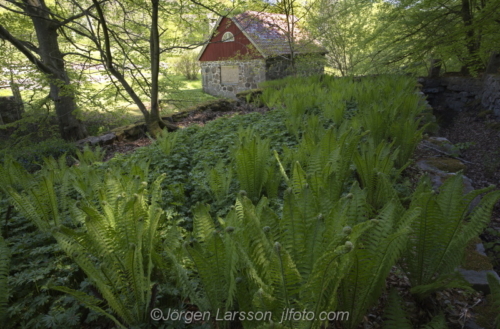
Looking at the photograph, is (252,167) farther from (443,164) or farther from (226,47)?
(226,47)

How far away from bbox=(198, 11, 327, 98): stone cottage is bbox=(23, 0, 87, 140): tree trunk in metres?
6.38

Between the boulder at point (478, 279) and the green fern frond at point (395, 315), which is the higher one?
the green fern frond at point (395, 315)

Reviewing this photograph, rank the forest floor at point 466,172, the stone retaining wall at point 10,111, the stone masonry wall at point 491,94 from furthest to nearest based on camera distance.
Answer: the stone retaining wall at point 10,111 < the stone masonry wall at point 491,94 < the forest floor at point 466,172

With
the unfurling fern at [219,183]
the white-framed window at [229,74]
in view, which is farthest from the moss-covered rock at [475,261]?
the white-framed window at [229,74]

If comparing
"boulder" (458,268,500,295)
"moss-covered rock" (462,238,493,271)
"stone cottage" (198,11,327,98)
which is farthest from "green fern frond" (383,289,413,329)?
"stone cottage" (198,11,327,98)

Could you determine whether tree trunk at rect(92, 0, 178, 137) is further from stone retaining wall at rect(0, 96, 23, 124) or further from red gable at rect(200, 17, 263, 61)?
red gable at rect(200, 17, 263, 61)

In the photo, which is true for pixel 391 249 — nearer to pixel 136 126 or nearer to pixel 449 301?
pixel 449 301

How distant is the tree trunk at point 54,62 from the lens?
5.31 meters

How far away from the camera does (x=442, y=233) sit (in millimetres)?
1089

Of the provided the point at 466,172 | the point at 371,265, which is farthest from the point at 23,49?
the point at 466,172

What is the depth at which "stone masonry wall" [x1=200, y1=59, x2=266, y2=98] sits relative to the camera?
46.5 ft

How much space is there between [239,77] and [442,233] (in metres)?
15.4

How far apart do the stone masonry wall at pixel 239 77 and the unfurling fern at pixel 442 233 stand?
12.9 m

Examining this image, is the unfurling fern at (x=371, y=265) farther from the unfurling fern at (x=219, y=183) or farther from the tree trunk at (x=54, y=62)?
the tree trunk at (x=54, y=62)
